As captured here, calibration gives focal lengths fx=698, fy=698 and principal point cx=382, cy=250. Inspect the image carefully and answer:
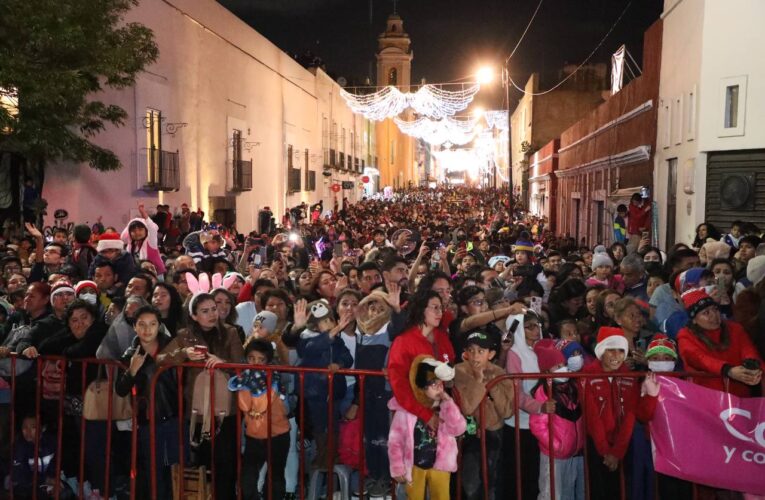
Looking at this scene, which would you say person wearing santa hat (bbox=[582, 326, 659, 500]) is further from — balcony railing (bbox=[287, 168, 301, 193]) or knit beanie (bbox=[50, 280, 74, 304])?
balcony railing (bbox=[287, 168, 301, 193])

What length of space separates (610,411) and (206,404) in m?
2.74

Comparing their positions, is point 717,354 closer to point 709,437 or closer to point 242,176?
point 709,437

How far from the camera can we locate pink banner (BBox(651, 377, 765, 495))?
425cm

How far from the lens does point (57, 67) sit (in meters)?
12.0

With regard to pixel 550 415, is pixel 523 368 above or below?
above

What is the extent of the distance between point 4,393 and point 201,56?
1702cm

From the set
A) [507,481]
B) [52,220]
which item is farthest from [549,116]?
[507,481]

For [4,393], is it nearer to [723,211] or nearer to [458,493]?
[458,493]

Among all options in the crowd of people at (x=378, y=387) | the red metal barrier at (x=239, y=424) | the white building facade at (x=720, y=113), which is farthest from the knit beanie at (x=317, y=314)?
the white building facade at (x=720, y=113)

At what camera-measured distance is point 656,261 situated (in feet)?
28.1

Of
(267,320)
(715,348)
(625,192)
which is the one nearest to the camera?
(715,348)

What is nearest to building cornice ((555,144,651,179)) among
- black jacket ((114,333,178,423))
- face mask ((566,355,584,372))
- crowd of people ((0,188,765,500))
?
crowd of people ((0,188,765,500))

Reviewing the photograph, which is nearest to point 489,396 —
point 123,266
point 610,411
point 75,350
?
point 610,411

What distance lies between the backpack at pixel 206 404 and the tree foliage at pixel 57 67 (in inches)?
304
